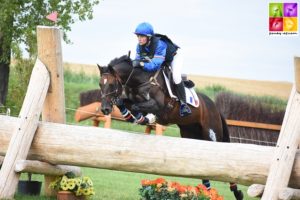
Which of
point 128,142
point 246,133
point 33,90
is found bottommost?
point 246,133

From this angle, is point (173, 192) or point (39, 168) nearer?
point (173, 192)

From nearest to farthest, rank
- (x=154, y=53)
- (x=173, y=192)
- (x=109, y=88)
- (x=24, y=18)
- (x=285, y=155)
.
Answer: (x=285, y=155)
(x=173, y=192)
(x=109, y=88)
(x=154, y=53)
(x=24, y=18)

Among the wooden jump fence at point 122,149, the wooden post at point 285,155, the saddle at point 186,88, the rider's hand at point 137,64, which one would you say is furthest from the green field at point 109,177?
the wooden post at point 285,155

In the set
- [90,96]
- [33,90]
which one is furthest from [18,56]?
[33,90]

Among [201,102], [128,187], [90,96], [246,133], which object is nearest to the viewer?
[201,102]

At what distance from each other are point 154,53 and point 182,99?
81cm

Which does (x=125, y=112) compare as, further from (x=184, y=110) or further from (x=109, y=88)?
(x=184, y=110)

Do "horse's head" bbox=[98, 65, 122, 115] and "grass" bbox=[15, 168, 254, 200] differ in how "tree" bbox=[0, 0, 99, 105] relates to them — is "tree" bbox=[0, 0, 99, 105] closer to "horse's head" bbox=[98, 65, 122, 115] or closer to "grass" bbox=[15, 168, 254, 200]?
"grass" bbox=[15, 168, 254, 200]

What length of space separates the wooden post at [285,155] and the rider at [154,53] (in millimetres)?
2181

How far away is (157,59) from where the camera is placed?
848 cm

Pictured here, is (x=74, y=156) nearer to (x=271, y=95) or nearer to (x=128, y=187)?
(x=128, y=187)

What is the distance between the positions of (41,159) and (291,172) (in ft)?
8.78

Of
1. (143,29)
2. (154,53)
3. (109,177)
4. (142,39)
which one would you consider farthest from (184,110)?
(109,177)

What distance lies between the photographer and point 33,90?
782cm
